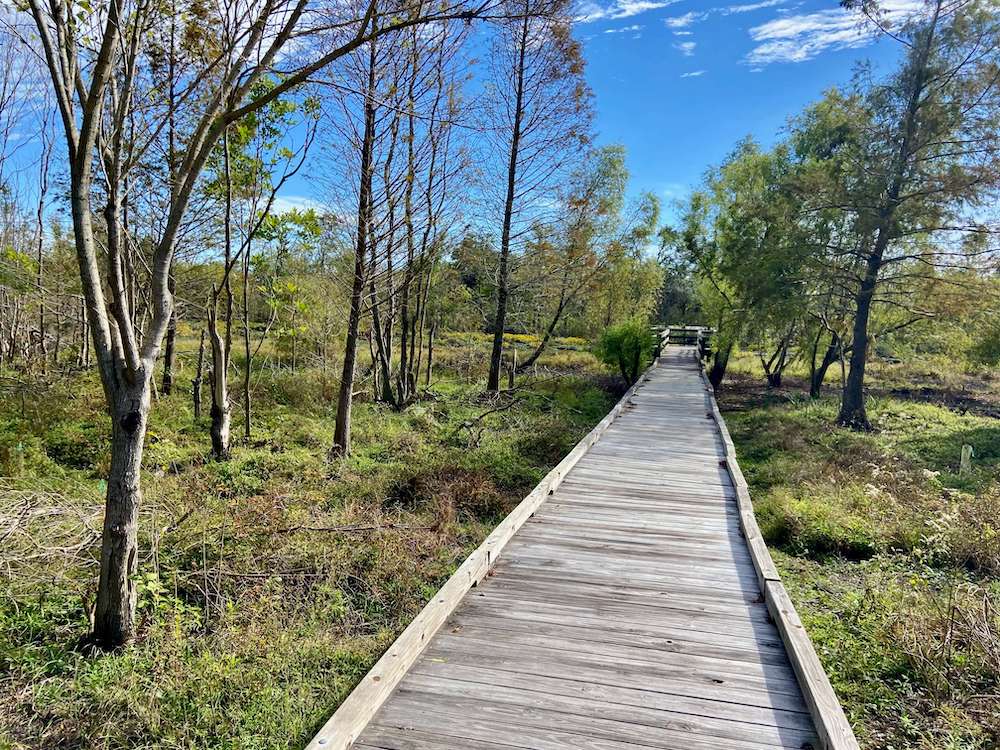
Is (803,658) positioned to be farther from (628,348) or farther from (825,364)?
(825,364)

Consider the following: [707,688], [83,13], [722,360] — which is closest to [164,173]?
[83,13]

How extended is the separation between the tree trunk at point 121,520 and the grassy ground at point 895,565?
4911 millimetres

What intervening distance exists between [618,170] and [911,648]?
74.9 ft

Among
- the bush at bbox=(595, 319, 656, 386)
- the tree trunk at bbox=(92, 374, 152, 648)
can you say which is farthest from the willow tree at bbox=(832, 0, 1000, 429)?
the tree trunk at bbox=(92, 374, 152, 648)

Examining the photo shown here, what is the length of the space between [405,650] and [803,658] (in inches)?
85.3

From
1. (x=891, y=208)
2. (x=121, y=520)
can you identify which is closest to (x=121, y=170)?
(x=121, y=520)

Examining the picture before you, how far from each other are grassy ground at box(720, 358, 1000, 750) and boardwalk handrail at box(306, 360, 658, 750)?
259 cm

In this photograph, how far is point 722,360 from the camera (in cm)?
2495

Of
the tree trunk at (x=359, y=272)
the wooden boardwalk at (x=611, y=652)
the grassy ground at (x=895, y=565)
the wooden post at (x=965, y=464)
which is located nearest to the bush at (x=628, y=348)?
the grassy ground at (x=895, y=565)

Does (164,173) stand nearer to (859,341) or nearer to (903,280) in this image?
(859,341)

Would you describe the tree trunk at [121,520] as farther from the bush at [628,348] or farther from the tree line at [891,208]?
the bush at [628,348]

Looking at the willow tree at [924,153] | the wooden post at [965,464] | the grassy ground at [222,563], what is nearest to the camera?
the grassy ground at [222,563]

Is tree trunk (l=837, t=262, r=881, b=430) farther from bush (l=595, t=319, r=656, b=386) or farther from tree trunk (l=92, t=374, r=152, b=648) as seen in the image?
tree trunk (l=92, t=374, r=152, b=648)

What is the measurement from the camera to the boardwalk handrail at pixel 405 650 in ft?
8.84
